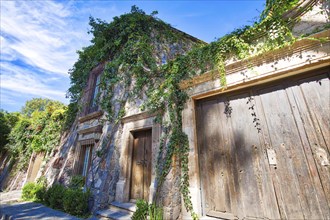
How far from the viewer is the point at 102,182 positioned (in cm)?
462

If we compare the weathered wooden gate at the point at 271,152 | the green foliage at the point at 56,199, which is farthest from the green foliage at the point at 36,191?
the weathered wooden gate at the point at 271,152

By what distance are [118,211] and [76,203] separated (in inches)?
53.9

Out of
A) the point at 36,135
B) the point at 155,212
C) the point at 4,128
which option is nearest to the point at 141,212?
the point at 155,212

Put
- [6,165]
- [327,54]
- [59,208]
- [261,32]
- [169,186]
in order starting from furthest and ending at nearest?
1. [6,165]
2. [59,208]
3. [169,186]
4. [261,32]
5. [327,54]

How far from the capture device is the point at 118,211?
393 cm

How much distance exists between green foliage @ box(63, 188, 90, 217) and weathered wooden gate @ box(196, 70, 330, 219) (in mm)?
3350

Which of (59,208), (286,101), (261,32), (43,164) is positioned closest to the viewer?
(286,101)

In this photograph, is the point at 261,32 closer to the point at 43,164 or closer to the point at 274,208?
the point at 274,208

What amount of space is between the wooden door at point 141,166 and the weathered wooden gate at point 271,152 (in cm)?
167

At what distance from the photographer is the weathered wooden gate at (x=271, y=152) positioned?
2.29m

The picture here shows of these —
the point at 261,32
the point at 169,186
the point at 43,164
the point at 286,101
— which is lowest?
the point at 169,186

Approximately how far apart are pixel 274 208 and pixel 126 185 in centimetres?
334

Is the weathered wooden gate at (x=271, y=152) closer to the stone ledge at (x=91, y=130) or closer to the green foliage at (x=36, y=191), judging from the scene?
the stone ledge at (x=91, y=130)

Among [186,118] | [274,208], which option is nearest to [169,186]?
[186,118]
